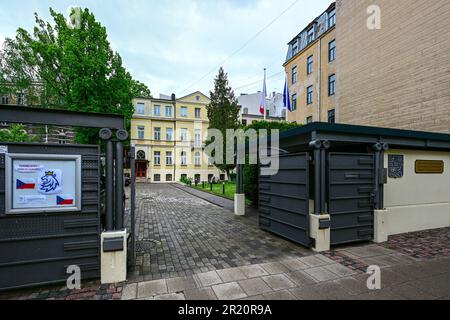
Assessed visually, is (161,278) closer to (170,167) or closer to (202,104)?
(170,167)

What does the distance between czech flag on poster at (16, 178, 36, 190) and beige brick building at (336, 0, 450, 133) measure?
13129mm

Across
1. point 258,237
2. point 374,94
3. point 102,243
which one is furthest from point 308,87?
point 102,243

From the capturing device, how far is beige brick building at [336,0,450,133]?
29.2ft

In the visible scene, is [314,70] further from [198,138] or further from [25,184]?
[25,184]

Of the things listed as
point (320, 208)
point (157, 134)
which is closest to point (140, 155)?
point (157, 134)

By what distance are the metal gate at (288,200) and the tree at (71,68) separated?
546 inches

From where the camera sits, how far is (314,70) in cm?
1998

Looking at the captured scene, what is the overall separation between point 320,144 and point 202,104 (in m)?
29.6

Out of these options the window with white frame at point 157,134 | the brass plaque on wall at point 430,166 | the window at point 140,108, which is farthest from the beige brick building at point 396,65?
the window at point 140,108

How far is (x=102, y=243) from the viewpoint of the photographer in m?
3.62

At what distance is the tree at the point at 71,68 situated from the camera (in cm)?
1558

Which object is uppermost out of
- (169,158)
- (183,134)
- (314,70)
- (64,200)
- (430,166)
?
(314,70)

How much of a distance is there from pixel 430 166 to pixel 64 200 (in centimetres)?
977
